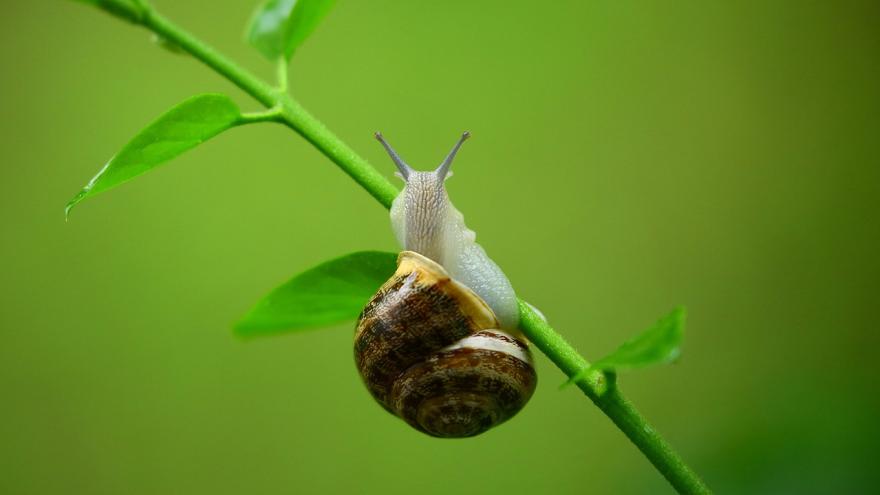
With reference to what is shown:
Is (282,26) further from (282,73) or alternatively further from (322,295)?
(322,295)

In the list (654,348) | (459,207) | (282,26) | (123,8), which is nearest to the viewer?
(654,348)

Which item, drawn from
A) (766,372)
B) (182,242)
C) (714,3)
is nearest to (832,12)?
(714,3)

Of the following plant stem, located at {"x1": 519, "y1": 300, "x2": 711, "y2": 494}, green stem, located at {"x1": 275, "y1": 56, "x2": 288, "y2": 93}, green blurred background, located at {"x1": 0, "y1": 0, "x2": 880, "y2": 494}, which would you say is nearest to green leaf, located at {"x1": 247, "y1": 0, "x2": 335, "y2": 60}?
green stem, located at {"x1": 275, "y1": 56, "x2": 288, "y2": 93}

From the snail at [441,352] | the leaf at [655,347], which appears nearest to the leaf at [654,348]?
the leaf at [655,347]

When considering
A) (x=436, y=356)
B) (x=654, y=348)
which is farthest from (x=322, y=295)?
(x=654, y=348)

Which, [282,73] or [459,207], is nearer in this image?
[282,73]

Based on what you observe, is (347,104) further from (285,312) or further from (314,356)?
(285,312)

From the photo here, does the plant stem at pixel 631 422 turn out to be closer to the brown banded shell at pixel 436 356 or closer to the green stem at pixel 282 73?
the brown banded shell at pixel 436 356
